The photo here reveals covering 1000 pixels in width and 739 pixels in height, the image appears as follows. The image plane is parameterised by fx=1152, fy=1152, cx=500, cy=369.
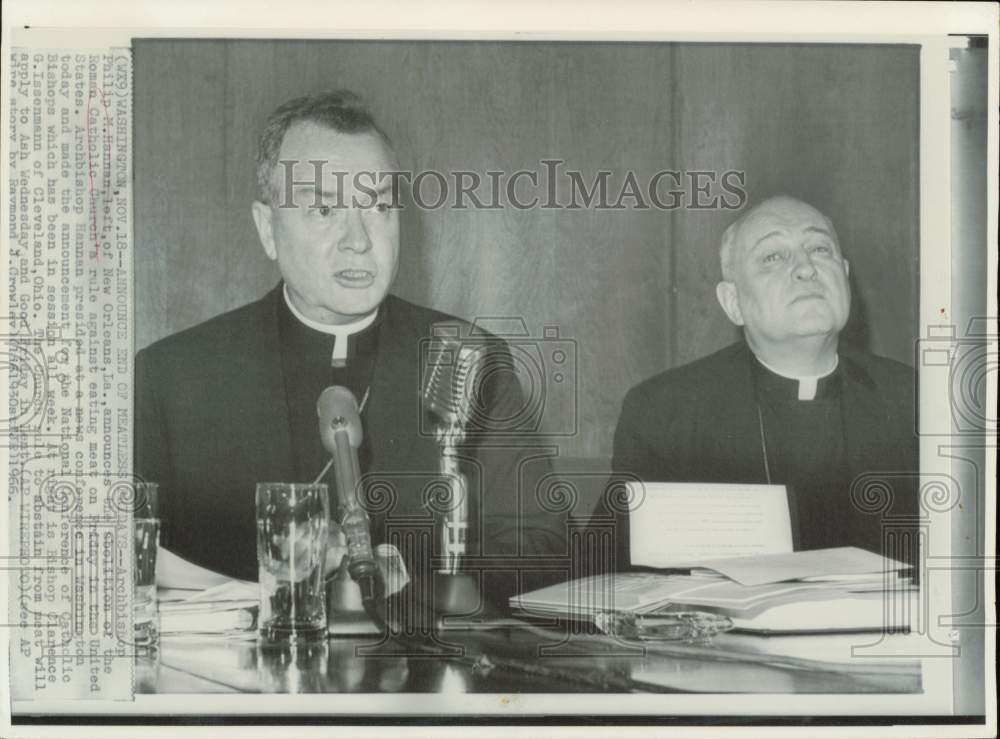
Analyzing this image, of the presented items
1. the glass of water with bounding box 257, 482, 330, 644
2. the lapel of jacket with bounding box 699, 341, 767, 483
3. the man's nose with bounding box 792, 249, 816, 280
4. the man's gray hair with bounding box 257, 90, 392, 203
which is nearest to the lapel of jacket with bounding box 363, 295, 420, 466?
the glass of water with bounding box 257, 482, 330, 644

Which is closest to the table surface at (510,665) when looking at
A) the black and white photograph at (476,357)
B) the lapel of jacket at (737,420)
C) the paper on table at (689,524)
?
the black and white photograph at (476,357)

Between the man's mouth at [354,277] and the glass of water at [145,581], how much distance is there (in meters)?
0.40

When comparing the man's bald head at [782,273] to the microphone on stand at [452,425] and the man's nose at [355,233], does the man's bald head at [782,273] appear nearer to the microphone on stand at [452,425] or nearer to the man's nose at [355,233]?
the microphone on stand at [452,425]

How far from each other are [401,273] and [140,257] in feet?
1.13

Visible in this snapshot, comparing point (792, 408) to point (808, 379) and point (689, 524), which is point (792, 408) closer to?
point (808, 379)

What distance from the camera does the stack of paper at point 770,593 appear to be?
1.49m

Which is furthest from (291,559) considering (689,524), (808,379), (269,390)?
(808,379)

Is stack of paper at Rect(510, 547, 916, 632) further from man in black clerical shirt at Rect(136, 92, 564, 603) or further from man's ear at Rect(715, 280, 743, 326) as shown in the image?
man's ear at Rect(715, 280, 743, 326)

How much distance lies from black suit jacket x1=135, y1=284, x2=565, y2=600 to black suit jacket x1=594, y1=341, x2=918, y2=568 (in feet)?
0.44

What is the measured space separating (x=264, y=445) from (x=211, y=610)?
0.74 ft

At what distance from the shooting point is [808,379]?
1.55 metres

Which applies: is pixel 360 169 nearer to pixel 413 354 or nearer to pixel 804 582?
pixel 413 354

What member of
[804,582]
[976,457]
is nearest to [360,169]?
[804,582]

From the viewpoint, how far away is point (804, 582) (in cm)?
150
